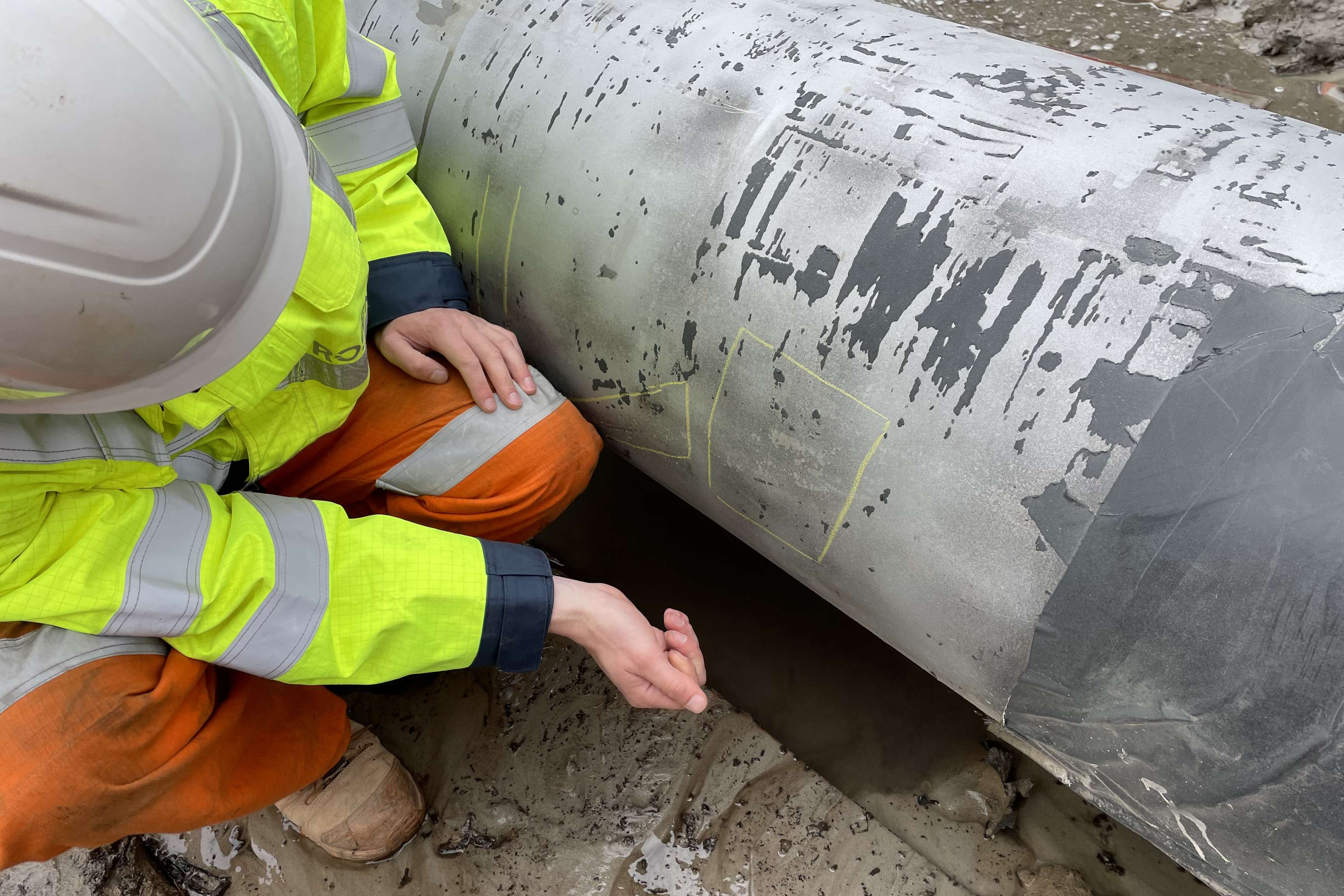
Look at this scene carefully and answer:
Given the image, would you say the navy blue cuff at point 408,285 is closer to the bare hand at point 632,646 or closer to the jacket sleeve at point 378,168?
the jacket sleeve at point 378,168

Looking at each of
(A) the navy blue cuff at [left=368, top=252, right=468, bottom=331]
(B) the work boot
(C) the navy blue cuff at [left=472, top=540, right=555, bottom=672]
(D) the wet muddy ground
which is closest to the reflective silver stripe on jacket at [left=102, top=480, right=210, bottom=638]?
(C) the navy blue cuff at [left=472, top=540, right=555, bottom=672]

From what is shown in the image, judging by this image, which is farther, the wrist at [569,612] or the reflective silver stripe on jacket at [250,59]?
the wrist at [569,612]

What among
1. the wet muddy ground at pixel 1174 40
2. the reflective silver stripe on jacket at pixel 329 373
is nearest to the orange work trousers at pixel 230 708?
the reflective silver stripe on jacket at pixel 329 373

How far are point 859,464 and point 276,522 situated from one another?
22.1 inches

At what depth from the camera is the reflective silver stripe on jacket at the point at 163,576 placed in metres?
0.69

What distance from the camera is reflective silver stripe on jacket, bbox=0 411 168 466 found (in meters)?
0.63

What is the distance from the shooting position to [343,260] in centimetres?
79

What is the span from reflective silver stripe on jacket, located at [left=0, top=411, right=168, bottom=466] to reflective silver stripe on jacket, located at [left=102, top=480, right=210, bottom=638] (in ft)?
0.15

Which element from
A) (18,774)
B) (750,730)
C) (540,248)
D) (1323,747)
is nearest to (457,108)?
(540,248)

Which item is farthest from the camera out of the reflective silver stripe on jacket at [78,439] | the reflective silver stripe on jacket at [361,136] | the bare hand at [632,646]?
the reflective silver stripe on jacket at [361,136]

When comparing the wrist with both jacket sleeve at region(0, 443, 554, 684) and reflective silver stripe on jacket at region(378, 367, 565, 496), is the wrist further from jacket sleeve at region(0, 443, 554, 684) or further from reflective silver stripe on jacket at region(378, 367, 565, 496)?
reflective silver stripe on jacket at region(378, 367, 565, 496)

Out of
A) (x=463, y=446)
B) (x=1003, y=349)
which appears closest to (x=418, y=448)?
(x=463, y=446)

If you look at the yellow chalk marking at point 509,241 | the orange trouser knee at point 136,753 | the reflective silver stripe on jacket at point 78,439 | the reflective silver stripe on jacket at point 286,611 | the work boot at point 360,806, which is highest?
the yellow chalk marking at point 509,241

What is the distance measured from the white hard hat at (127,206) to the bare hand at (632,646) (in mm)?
411
